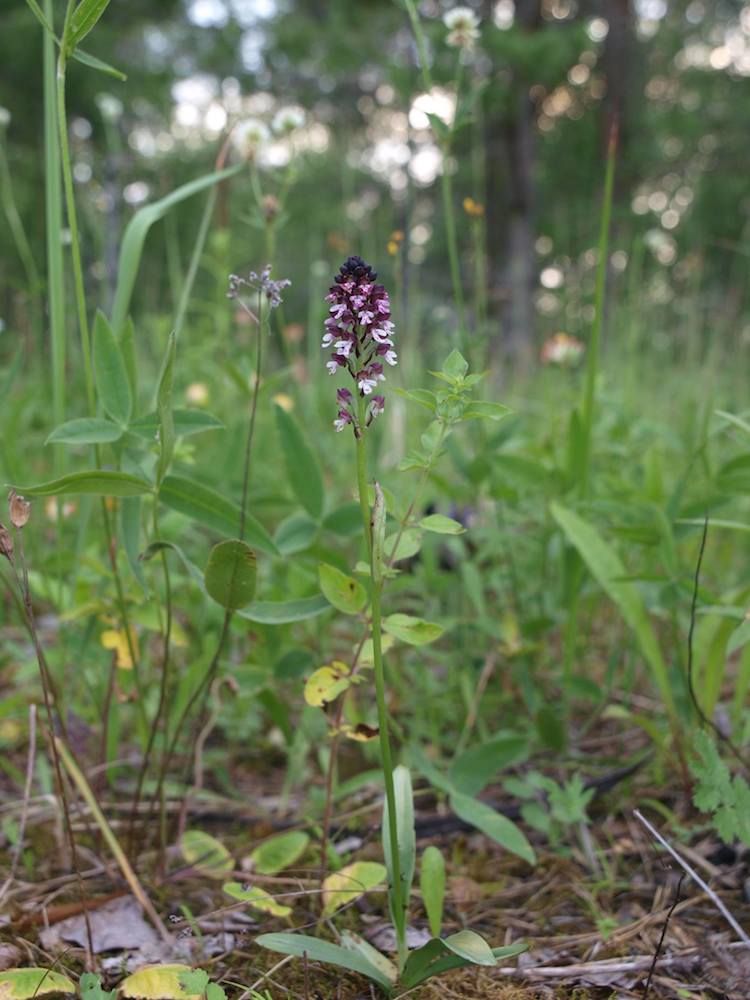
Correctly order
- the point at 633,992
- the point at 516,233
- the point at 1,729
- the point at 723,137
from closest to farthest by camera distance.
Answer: the point at 633,992 < the point at 1,729 < the point at 516,233 < the point at 723,137

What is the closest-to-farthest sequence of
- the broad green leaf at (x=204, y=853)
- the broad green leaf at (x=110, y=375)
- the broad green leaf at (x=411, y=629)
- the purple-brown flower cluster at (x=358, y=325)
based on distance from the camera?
1. the purple-brown flower cluster at (x=358, y=325)
2. the broad green leaf at (x=411, y=629)
3. the broad green leaf at (x=110, y=375)
4. the broad green leaf at (x=204, y=853)

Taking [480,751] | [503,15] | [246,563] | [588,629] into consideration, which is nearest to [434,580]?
[588,629]

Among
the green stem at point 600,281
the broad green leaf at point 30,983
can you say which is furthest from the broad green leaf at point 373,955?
the green stem at point 600,281

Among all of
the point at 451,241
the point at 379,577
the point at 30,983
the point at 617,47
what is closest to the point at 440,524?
the point at 379,577

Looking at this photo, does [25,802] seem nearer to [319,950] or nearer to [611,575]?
[319,950]

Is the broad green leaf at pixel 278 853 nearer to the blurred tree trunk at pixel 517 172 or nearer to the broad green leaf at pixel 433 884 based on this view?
the broad green leaf at pixel 433 884

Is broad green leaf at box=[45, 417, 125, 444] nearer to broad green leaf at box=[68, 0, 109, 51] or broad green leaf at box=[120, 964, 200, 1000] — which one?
broad green leaf at box=[68, 0, 109, 51]

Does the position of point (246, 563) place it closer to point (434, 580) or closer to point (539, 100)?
point (434, 580)
